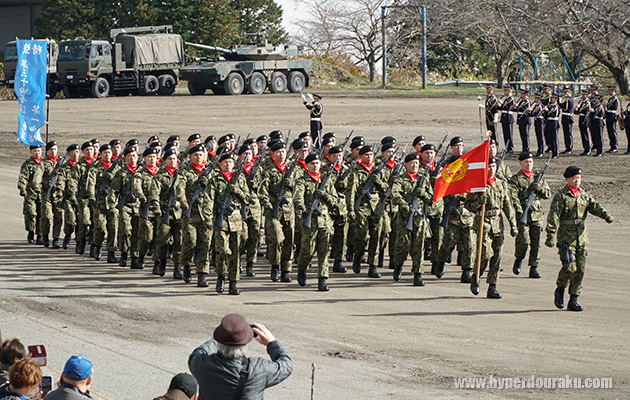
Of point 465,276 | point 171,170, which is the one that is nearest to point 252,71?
point 171,170

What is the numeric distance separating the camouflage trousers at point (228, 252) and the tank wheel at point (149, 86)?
30.9m

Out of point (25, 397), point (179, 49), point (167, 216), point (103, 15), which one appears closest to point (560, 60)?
point (179, 49)

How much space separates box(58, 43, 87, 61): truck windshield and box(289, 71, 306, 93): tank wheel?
962 cm

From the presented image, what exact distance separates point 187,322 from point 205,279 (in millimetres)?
2167

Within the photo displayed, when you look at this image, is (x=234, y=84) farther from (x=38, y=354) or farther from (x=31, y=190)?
(x=38, y=354)

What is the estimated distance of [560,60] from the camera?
49.1m

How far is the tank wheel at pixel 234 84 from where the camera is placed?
133 ft

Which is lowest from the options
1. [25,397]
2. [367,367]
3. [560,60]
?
[367,367]

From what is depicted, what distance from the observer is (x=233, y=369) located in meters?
4.96

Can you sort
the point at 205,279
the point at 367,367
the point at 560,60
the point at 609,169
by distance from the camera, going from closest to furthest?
the point at 367,367 → the point at 205,279 → the point at 609,169 → the point at 560,60

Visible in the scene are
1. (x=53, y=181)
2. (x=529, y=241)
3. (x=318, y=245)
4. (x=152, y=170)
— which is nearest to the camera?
(x=318, y=245)

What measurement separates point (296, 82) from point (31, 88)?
28683 millimetres

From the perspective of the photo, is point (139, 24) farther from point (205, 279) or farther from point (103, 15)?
point (205, 279)

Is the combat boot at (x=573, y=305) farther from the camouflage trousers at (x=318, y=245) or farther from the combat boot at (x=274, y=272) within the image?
the combat boot at (x=274, y=272)
